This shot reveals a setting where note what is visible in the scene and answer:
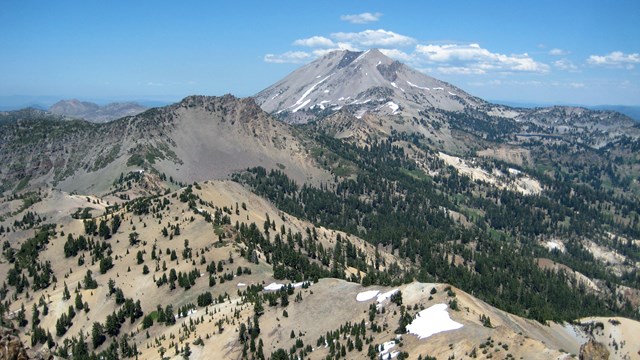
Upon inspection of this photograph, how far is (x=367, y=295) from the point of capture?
11181cm

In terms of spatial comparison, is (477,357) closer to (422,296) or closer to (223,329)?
(422,296)

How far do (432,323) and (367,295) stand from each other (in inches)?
886

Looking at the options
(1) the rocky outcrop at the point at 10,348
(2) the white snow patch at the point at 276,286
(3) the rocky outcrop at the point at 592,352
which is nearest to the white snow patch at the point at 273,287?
(2) the white snow patch at the point at 276,286

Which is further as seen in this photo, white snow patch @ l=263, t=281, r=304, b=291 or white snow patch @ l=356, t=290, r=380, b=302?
white snow patch @ l=263, t=281, r=304, b=291

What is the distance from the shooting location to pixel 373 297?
360 feet

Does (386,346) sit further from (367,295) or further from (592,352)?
(592,352)

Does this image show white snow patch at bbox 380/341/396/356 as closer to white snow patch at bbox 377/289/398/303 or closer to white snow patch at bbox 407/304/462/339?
white snow patch at bbox 407/304/462/339

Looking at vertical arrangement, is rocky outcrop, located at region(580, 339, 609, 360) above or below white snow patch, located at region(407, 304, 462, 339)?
above

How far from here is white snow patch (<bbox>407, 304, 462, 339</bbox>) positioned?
87.8 metres

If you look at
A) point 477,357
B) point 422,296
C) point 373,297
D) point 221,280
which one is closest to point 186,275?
point 221,280

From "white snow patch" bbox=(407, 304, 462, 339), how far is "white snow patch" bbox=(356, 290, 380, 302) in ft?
51.1

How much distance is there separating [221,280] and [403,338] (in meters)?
62.7

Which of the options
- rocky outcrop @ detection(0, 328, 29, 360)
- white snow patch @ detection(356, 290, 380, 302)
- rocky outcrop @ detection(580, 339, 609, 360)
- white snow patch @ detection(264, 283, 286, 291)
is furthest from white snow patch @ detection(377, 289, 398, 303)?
rocky outcrop @ detection(0, 328, 29, 360)

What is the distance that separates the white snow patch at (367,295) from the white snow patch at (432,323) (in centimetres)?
1557
